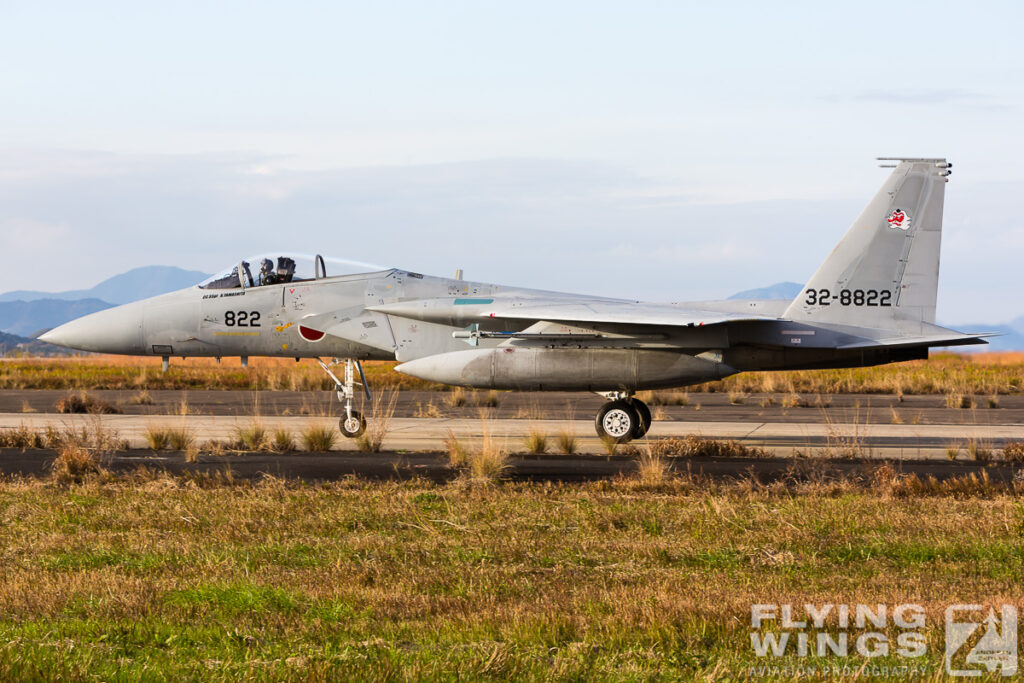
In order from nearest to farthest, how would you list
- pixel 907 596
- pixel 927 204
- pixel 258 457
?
pixel 907 596
pixel 258 457
pixel 927 204

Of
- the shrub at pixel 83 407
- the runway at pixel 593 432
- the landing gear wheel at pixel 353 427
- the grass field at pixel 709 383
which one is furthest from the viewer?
the grass field at pixel 709 383

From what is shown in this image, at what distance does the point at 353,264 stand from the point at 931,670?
1510cm

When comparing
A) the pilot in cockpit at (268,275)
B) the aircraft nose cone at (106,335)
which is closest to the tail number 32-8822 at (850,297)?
the pilot in cockpit at (268,275)

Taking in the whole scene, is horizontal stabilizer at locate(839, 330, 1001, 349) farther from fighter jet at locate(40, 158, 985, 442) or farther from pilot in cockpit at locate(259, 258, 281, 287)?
pilot in cockpit at locate(259, 258, 281, 287)

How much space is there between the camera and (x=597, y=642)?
600 centimetres

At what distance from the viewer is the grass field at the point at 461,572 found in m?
5.69

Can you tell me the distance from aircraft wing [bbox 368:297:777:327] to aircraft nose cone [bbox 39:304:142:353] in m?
4.50

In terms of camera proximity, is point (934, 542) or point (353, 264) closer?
point (934, 542)

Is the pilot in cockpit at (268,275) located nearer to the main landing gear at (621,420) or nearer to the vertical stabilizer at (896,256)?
the main landing gear at (621,420)

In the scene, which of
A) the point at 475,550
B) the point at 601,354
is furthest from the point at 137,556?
the point at 601,354

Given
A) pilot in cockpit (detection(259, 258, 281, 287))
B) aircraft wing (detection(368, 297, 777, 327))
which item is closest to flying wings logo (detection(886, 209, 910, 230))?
aircraft wing (detection(368, 297, 777, 327))

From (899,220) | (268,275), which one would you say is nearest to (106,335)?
(268,275)

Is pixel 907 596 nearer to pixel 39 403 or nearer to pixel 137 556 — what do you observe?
pixel 137 556

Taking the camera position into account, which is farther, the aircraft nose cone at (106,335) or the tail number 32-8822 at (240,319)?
the aircraft nose cone at (106,335)
